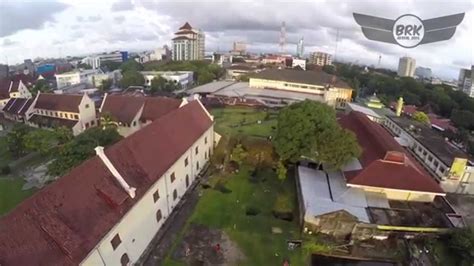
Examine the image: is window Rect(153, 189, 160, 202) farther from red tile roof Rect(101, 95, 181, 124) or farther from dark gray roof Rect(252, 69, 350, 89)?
dark gray roof Rect(252, 69, 350, 89)

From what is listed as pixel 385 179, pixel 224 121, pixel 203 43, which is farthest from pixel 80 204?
pixel 203 43

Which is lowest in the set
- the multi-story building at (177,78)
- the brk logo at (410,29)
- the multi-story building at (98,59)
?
the multi-story building at (177,78)

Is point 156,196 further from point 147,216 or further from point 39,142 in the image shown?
point 39,142

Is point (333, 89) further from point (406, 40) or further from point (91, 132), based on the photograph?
point (91, 132)

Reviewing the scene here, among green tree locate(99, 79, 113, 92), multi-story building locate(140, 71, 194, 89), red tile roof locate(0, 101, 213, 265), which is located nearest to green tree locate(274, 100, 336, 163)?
red tile roof locate(0, 101, 213, 265)

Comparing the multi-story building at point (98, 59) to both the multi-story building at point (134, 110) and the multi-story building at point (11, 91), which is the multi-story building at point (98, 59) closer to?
A: the multi-story building at point (11, 91)

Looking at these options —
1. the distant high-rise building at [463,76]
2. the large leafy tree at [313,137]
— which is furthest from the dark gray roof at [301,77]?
the distant high-rise building at [463,76]
